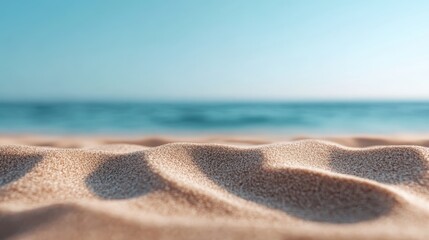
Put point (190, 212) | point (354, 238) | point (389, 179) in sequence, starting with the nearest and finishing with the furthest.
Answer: point (354, 238), point (190, 212), point (389, 179)

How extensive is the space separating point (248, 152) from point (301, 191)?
0.37 metres

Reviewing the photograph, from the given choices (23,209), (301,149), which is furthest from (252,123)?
(23,209)

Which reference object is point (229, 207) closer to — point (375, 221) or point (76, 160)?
point (375, 221)

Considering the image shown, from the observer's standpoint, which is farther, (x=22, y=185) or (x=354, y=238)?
(x=22, y=185)

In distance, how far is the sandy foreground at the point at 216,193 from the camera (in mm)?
927

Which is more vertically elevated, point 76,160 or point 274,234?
point 76,160

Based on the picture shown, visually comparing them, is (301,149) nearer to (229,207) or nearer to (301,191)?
(301,191)

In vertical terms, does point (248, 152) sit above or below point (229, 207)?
above

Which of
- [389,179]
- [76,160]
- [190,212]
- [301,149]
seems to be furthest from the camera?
[301,149]

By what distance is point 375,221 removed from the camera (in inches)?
38.1

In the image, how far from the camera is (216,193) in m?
1.17

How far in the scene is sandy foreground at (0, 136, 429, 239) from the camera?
0.93 metres

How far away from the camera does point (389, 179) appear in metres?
1.33

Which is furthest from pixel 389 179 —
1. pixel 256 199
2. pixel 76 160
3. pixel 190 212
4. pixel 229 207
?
pixel 76 160
